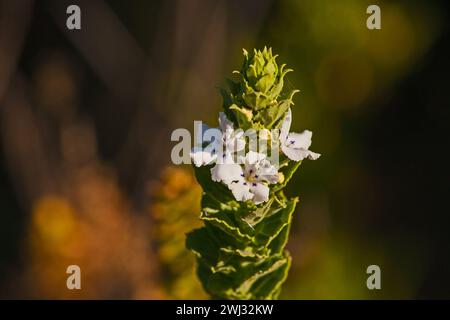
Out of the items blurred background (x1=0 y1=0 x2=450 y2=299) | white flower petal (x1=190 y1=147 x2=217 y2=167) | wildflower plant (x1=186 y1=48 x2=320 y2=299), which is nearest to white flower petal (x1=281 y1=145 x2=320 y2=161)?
wildflower plant (x1=186 y1=48 x2=320 y2=299)

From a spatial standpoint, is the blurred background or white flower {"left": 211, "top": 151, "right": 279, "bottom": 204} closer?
white flower {"left": 211, "top": 151, "right": 279, "bottom": 204}

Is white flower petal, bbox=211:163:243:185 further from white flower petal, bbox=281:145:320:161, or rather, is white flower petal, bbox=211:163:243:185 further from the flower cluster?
white flower petal, bbox=281:145:320:161

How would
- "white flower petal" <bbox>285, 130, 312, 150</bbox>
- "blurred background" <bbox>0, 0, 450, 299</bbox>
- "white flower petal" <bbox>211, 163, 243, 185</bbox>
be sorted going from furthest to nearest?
"blurred background" <bbox>0, 0, 450, 299</bbox>
"white flower petal" <bbox>285, 130, 312, 150</bbox>
"white flower petal" <bbox>211, 163, 243, 185</bbox>

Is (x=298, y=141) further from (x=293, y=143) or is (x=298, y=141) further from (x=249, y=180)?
(x=249, y=180)

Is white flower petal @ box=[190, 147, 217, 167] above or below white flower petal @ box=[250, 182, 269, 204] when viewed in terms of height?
above

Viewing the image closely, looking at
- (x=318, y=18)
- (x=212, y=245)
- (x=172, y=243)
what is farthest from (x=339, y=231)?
(x=212, y=245)

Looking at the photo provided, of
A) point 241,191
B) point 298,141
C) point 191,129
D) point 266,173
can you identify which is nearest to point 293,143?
point 298,141
